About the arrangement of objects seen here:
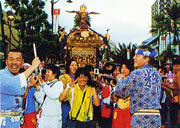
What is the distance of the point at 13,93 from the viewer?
148 inches

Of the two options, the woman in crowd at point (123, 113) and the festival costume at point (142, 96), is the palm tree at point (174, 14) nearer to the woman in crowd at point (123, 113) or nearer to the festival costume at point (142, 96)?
the woman in crowd at point (123, 113)

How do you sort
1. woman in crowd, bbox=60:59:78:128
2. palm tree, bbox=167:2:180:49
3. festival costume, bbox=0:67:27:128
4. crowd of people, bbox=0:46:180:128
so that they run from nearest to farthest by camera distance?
1. festival costume, bbox=0:67:27:128
2. crowd of people, bbox=0:46:180:128
3. woman in crowd, bbox=60:59:78:128
4. palm tree, bbox=167:2:180:49

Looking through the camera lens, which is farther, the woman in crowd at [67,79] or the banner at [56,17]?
the banner at [56,17]

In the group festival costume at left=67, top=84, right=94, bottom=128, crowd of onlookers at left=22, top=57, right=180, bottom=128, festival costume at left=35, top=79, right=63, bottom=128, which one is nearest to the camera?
festival costume at left=67, top=84, right=94, bottom=128

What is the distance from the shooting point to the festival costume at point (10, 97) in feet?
12.1

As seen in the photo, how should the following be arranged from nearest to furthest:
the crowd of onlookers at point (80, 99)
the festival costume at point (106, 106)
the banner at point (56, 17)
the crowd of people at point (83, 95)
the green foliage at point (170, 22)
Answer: the crowd of people at point (83, 95) < the crowd of onlookers at point (80, 99) < the festival costume at point (106, 106) < the banner at point (56, 17) < the green foliage at point (170, 22)

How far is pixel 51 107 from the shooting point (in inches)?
244

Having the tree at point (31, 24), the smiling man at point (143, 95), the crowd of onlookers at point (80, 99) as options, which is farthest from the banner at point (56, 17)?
the smiling man at point (143, 95)

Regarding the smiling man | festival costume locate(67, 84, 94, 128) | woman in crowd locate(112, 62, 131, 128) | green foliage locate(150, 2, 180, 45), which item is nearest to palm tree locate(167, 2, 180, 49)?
green foliage locate(150, 2, 180, 45)

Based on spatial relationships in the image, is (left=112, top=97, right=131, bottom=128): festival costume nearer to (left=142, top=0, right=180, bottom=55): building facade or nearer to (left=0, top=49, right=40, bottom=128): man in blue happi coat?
(left=0, top=49, right=40, bottom=128): man in blue happi coat

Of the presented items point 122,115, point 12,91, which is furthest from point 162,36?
point 12,91

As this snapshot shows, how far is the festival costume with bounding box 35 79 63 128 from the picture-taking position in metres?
6.10

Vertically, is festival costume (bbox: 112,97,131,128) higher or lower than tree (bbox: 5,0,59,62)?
lower

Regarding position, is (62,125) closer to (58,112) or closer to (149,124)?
(58,112)
